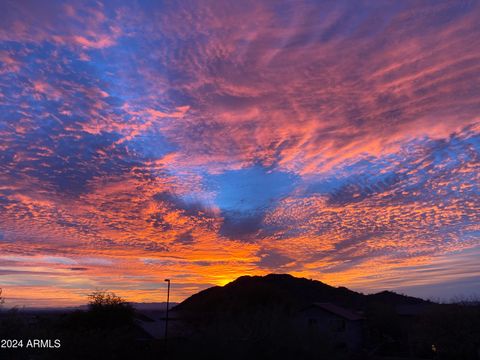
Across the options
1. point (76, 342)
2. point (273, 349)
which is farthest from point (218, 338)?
point (76, 342)

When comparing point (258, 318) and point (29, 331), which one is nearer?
point (29, 331)

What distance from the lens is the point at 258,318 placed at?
90.2ft

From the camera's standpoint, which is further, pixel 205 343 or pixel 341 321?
pixel 341 321

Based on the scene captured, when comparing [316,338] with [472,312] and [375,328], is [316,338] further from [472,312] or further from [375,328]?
[375,328]

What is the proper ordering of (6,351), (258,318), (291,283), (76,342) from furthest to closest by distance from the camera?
(291,283)
(258,318)
(76,342)
(6,351)

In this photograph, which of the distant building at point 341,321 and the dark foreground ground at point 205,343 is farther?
the distant building at point 341,321

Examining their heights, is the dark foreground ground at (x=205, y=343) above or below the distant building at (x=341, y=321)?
below

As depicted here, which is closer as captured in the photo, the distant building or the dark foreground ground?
the dark foreground ground

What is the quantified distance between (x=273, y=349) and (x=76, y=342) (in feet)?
37.6

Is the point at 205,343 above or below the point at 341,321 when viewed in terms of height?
below

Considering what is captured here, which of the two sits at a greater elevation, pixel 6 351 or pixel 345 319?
pixel 345 319

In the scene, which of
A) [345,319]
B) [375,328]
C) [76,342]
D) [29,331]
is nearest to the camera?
[29,331]

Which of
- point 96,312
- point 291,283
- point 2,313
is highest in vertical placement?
point 291,283

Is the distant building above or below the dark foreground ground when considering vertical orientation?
above
